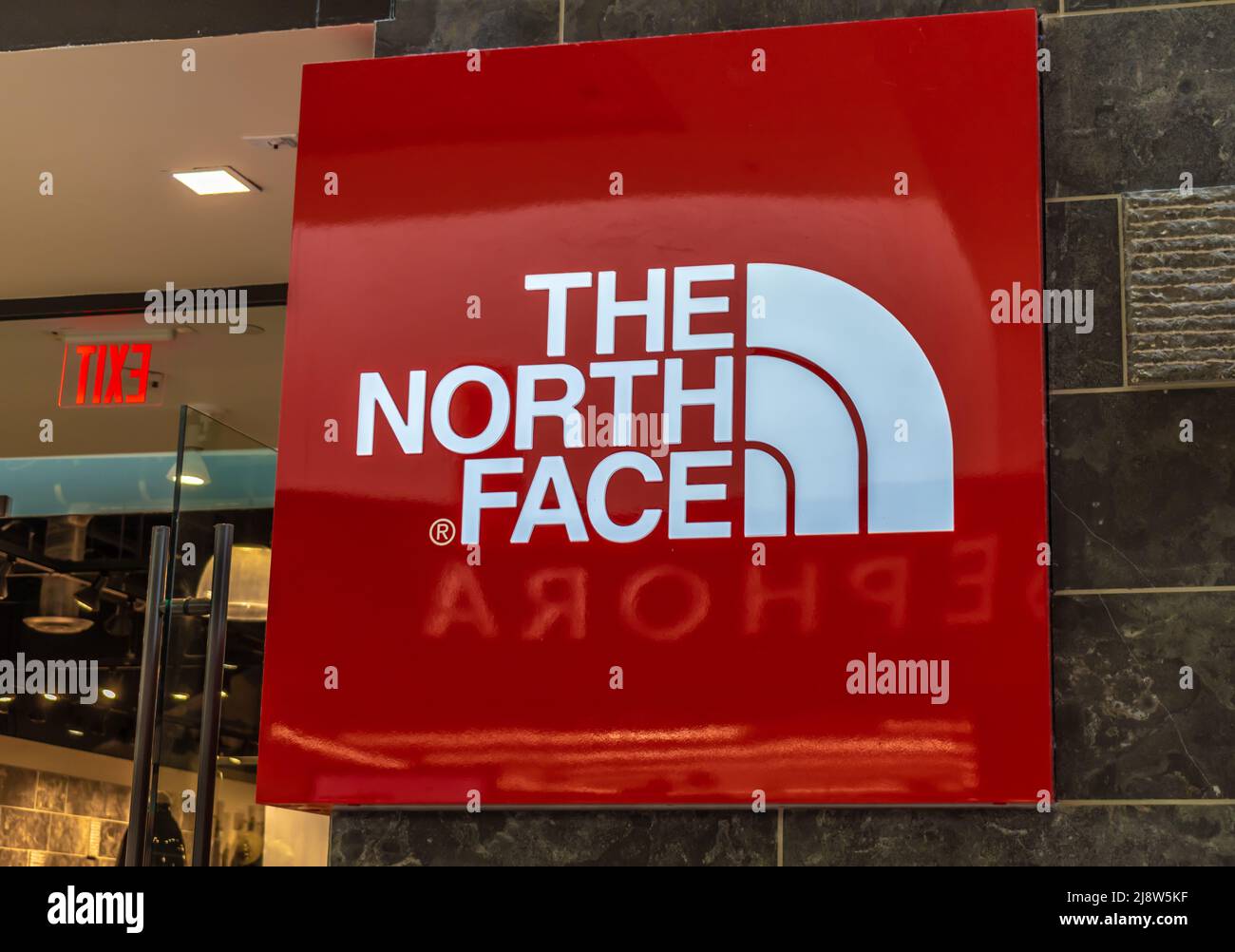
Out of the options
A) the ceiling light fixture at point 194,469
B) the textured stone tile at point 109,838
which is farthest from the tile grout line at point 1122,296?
the textured stone tile at point 109,838

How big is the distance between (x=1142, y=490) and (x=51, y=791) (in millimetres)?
5328

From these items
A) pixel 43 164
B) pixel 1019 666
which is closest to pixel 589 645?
pixel 1019 666

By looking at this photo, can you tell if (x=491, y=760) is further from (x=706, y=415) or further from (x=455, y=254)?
(x=455, y=254)

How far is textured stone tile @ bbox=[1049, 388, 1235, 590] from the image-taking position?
2793 millimetres

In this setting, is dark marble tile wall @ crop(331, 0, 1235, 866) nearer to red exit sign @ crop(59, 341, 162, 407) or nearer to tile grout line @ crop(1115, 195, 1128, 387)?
tile grout line @ crop(1115, 195, 1128, 387)

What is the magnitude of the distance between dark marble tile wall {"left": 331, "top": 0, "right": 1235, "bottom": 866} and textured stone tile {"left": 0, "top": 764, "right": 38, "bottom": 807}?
14.0ft

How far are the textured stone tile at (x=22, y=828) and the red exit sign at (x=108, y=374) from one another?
6.61ft

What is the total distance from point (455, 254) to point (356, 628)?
75 cm

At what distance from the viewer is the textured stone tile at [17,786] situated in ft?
22.0

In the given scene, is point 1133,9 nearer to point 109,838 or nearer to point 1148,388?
point 1148,388

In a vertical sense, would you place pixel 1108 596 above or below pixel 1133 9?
below

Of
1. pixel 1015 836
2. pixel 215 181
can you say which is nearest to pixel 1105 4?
pixel 1015 836

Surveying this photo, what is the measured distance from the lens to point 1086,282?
294 cm

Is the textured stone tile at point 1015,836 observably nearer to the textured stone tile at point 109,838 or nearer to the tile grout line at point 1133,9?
the tile grout line at point 1133,9
